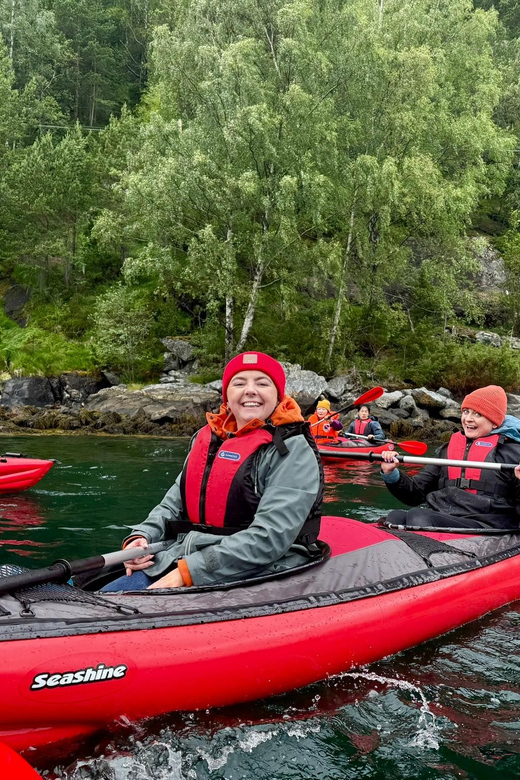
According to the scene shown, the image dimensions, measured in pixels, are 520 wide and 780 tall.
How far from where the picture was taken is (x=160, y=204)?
1641cm

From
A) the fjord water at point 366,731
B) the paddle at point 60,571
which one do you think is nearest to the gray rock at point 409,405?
the fjord water at point 366,731

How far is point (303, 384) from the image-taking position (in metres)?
16.6

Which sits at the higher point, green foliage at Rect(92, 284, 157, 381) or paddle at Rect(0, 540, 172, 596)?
green foliage at Rect(92, 284, 157, 381)

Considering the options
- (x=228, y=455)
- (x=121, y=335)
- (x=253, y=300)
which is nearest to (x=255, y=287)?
(x=253, y=300)

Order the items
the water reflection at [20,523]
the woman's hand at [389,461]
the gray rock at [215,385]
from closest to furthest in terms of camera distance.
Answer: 1. the woman's hand at [389,461]
2. the water reflection at [20,523]
3. the gray rock at [215,385]

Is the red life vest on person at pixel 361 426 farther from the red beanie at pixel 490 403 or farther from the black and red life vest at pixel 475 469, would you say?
the red beanie at pixel 490 403

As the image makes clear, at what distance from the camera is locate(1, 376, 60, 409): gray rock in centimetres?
1641

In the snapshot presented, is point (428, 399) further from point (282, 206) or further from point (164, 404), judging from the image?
point (164, 404)

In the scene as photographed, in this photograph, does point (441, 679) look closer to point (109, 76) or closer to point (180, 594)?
point (180, 594)

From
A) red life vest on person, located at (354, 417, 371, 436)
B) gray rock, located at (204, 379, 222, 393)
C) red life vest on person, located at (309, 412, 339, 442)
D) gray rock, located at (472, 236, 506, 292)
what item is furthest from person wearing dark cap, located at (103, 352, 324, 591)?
gray rock, located at (472, 236, 506, 292)

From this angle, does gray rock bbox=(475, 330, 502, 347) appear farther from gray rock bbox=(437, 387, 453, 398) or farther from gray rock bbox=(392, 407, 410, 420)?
gray rock bbox=(392, 407, 410, 420)

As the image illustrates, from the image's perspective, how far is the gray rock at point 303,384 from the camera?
16.2 metres

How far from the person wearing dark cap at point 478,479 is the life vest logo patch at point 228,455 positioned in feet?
6.09

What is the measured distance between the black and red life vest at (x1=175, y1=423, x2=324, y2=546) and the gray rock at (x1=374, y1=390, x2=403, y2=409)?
12836 millimetres
